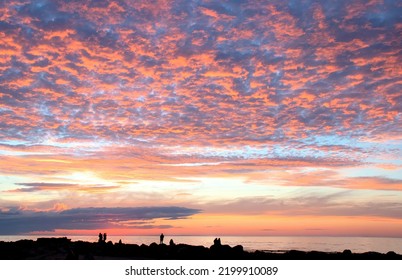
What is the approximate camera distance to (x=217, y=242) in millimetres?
39812

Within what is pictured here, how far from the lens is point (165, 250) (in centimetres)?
3872

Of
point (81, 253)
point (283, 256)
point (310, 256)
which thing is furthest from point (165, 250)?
point (310, 256)

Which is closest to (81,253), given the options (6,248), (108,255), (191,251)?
(108,255)

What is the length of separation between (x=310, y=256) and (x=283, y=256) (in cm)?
303

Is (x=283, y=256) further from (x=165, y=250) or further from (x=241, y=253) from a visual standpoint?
(x=165, y=250)

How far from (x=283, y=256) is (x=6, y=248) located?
90.0ft

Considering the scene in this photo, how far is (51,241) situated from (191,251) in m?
24.8
